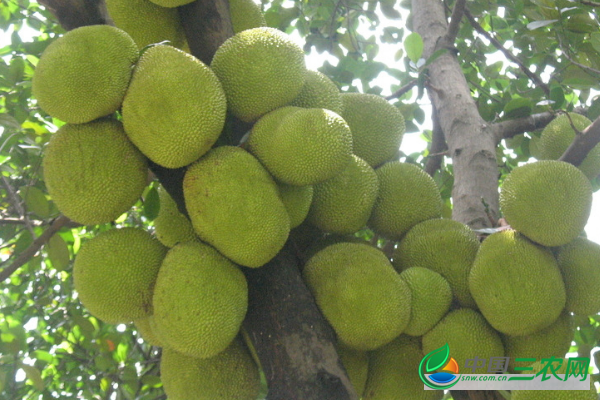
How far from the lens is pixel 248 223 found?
1.24 metres

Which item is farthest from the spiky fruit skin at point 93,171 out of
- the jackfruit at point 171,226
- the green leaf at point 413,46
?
the green leaf at point 413,46

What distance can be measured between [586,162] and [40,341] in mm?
2563

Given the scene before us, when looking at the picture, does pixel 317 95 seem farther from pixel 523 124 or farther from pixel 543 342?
pixel 523 124

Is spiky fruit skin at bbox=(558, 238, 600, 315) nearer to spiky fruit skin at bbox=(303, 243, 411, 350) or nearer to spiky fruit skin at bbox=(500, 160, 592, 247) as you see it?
spiky fruit skin at bbox=(500, 160, 592, 247)

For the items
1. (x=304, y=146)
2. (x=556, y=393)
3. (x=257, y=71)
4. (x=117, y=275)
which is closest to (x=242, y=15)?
(x=257, y=71)

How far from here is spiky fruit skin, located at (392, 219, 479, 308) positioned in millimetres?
1552

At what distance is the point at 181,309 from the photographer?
1.22 metres

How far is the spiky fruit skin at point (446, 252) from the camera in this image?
1.55 m

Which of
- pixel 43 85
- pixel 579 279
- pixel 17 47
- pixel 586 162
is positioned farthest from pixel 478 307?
pixel 17 47

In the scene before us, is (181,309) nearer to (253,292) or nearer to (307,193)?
(253,292)

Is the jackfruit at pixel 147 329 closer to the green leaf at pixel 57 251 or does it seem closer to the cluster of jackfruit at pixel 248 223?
the cluster of jackfruit at pixel 248 223

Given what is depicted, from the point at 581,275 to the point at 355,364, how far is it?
645 millimetres

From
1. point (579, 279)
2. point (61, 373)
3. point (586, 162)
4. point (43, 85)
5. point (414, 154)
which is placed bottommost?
point (61, 373)

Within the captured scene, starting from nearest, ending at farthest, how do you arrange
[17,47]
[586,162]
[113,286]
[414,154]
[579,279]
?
1. [113,286]
2. [579,279]
3. [586,162]
4. [17,47]
5. [414,154]
